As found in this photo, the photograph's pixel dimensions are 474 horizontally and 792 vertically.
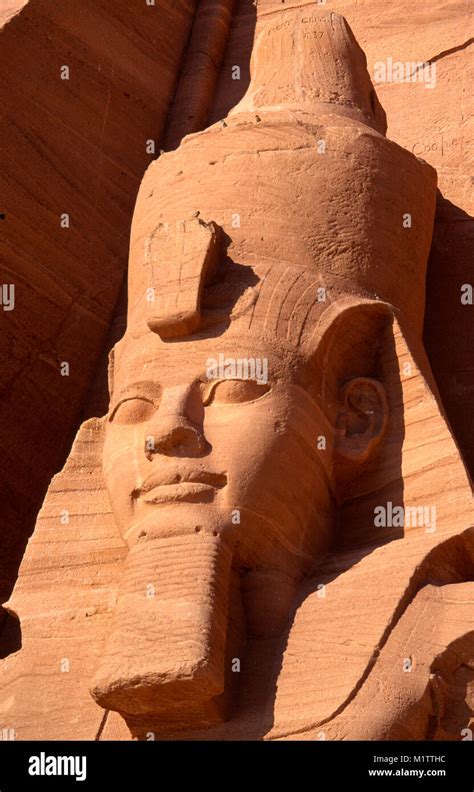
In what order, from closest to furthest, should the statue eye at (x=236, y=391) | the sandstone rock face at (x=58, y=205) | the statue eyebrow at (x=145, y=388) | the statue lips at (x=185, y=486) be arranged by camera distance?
1. the statue lips at (x=185, y=486)
2. the statue eye at (x=236, y=391)
3. the statue eyebrow at (x=145, y=388)
4. the sandstone rock face at (x=58, y=205)

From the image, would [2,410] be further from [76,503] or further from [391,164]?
[391,164]

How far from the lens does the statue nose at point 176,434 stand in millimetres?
6645

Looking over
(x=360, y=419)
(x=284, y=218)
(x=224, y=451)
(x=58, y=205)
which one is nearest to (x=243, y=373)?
(x=224, y=451)

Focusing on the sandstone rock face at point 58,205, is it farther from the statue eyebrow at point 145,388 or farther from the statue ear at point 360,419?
the statue ear at point 360,419

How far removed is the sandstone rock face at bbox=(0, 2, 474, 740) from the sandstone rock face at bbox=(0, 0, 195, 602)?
1.10 metres

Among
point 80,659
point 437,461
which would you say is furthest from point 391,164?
point 80,659

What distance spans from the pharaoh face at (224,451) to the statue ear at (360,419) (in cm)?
8

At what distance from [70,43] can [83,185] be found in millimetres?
746

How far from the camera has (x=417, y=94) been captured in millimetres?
9008

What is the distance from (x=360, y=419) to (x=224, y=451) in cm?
66

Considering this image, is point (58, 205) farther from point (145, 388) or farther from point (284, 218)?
point (145, 388)

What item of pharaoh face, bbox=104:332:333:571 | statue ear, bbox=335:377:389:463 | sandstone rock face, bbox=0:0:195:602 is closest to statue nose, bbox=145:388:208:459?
pharaoh face, bbox=104:332:333:571

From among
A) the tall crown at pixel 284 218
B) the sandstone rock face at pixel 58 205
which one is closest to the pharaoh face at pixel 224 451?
the tall crown at pixel 284 218

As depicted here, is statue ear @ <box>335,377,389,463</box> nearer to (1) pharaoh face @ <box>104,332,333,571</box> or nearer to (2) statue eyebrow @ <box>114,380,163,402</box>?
(1) pharaoh face @ <box>104,332,333,571</box>
